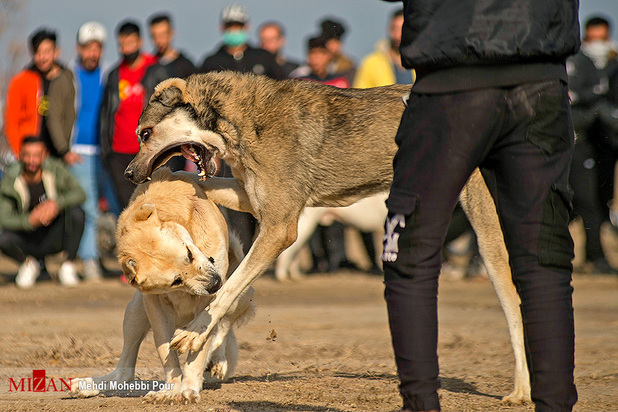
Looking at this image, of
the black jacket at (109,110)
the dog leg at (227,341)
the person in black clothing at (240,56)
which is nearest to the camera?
the dog leg at (227,341)

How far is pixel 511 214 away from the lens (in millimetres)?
2887

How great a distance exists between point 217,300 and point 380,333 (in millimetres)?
2796

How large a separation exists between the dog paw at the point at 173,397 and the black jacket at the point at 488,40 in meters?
2.27

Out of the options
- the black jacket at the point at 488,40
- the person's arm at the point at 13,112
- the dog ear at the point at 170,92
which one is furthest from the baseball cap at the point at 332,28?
the black jacket at the point at 488,40

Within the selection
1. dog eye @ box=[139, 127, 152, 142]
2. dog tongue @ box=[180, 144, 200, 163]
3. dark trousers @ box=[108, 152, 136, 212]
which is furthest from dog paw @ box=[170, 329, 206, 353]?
dark trousers @ box=[108, 152, 136, 212]

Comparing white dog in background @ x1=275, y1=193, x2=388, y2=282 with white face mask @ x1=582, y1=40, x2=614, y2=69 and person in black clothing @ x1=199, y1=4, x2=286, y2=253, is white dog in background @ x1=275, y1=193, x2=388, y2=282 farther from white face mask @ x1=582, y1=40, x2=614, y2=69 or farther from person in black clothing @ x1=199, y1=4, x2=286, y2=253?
white face mask @ x1=582, y1=40, x2=614, y2=69

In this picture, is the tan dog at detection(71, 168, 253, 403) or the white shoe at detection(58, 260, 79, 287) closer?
the tan dog at detection(71, 168, 253, 403)

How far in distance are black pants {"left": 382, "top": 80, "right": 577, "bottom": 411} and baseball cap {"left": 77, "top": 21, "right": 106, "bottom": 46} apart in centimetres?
780

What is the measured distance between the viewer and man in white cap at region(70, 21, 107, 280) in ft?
33.0

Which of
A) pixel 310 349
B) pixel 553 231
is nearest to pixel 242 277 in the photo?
pixel 310 349

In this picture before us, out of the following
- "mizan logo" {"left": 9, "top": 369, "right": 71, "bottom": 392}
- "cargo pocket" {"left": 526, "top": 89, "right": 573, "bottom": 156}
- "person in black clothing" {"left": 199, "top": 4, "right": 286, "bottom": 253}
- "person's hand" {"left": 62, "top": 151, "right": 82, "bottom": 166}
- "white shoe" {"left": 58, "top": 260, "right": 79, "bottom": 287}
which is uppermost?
"person in black clothing" {"left": 199, "top": 4, "right": 286, "bottom": 253}

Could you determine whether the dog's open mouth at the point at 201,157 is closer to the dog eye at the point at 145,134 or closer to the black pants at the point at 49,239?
the dog eye at the point at 145,134

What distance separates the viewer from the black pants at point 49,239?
9812 millimetres

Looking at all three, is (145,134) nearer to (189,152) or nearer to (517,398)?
(189,152)
